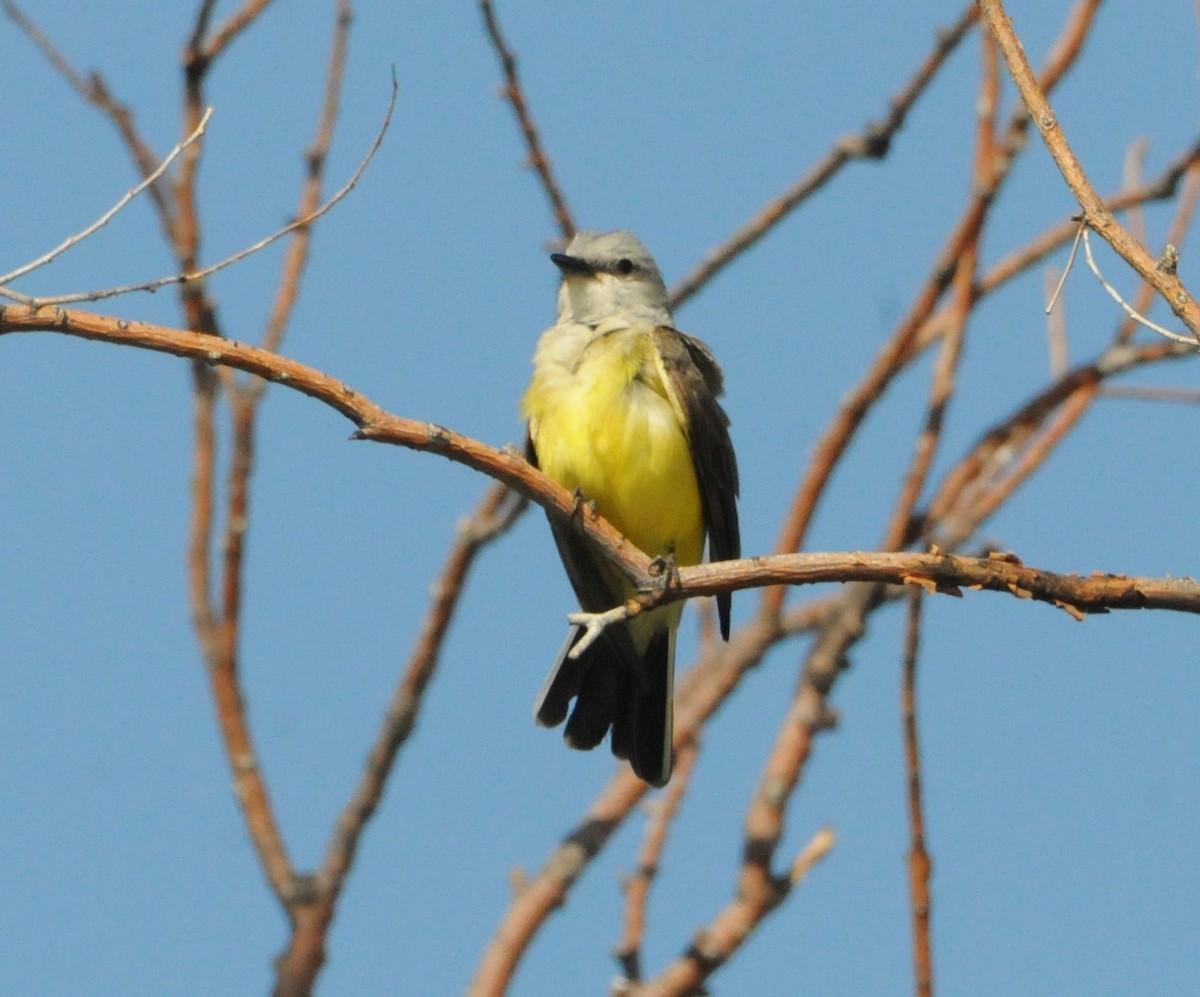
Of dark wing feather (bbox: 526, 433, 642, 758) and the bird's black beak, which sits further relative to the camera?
the bird's black beak

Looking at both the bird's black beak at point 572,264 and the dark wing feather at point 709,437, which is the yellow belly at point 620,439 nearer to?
the dark wing feather at point 709,437

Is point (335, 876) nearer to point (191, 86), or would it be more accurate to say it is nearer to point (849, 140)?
point (191, 86)

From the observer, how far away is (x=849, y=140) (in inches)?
281

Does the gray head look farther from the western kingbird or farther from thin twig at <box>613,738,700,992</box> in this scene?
thin twig at <box>613,738,700,992</box>

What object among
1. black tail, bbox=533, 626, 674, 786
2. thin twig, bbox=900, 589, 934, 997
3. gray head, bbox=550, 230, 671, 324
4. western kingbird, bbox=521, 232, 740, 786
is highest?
gray head, bbox=550, 230, 671, 324

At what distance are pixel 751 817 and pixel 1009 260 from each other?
106 inches

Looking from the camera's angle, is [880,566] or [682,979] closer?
[880,566]

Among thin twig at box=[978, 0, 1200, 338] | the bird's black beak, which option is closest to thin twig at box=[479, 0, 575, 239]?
the bird's black beak

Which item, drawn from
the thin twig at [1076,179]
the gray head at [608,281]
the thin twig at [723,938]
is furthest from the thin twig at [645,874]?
the thin twig at [1076,179]

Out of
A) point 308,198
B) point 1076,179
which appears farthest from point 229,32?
point 1076,179

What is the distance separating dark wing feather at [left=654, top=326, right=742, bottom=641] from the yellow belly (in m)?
0.05

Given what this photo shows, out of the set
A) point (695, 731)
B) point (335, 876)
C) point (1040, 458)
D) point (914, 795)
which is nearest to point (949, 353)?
point (1040, 458)

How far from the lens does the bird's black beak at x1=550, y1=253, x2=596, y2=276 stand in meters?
6.64

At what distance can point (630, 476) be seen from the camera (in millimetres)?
5824
